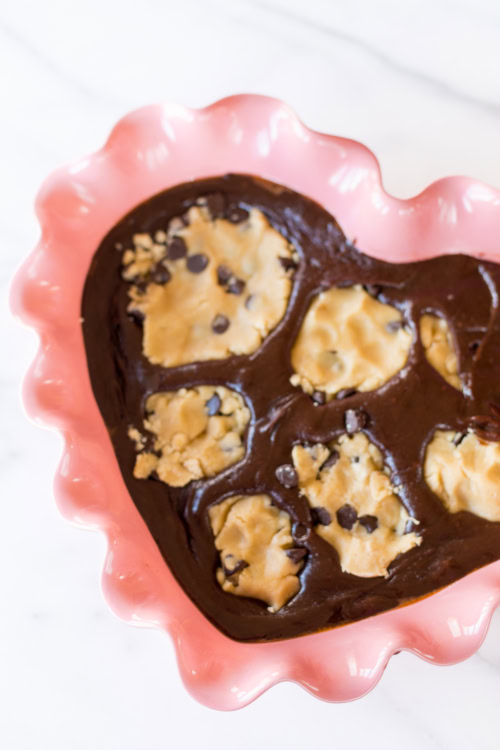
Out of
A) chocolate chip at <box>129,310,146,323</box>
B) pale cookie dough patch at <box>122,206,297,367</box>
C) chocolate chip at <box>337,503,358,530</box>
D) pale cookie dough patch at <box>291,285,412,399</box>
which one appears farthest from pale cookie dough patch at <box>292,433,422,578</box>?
chocolate chip at <box>129,310,146,323</box>

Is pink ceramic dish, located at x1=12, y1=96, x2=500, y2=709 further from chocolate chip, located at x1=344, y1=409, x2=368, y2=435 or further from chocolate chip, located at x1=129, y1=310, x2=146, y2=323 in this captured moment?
→ chocolate chip, located at x1=344, y1=409, x2=368, y2=435

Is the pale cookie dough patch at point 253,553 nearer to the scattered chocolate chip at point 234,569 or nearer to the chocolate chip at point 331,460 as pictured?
the scattered chocolate chip at point 234,569

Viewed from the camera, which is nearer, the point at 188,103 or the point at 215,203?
the point at 215,203

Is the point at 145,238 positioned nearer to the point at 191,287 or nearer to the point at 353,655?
the point at 191,287

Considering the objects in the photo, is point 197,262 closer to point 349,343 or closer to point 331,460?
point 349,343

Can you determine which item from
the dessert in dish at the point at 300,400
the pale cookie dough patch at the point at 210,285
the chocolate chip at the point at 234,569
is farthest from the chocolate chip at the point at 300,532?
the pale cookie dough patch at the point at 210,285

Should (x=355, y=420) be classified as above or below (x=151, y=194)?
below

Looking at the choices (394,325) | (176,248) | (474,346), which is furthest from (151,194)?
(474,346)
